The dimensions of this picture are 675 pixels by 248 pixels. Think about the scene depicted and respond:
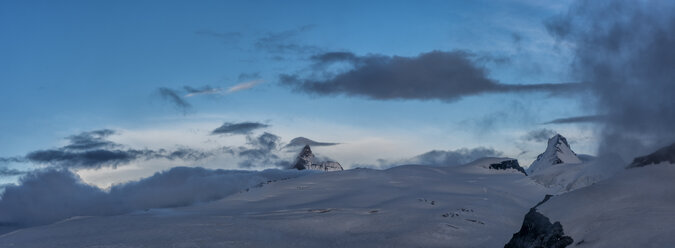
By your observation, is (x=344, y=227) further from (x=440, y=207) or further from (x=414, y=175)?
(x=414, y=175)

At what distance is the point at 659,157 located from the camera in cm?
1978

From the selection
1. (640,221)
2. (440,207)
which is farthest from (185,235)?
(640,221)

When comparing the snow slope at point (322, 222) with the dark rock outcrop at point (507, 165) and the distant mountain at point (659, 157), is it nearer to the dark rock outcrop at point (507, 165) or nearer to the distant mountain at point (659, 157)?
the distant mountain at point (659, 157)

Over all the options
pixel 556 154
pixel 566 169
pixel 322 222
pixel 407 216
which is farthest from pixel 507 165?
pixel 322 222

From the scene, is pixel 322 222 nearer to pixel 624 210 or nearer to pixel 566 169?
pixel 624 210

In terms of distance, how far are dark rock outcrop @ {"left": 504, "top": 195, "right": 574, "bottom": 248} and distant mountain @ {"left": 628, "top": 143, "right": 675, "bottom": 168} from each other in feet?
13.4

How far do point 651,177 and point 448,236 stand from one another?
425 inches

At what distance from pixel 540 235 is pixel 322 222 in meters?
14.1

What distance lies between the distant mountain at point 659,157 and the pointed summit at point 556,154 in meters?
79.2

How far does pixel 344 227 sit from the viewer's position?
29359 millimetres

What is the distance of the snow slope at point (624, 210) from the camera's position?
1439 cm

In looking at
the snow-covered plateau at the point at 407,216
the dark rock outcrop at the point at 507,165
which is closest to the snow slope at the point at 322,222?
the snow-covered plateau at the point at 407,216

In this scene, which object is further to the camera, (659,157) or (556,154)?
(556,154)

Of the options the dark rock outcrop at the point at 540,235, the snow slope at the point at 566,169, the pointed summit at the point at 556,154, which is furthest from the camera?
the pointed summit at the point at 556,154
